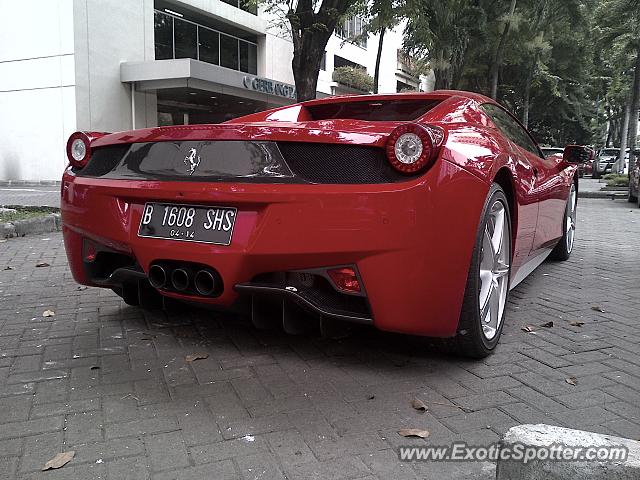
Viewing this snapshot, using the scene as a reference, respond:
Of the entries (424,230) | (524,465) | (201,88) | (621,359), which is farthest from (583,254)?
(201,88)

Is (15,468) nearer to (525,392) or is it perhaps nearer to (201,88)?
(525,392)

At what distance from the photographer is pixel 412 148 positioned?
222 cm

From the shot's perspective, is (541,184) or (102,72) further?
(102,72)

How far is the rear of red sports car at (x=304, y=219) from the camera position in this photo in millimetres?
2227

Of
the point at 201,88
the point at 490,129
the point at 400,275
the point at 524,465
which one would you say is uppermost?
Result: the point at 201,88

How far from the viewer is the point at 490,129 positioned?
3010 millimetres

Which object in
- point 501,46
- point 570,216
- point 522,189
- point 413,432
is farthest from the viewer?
point 501,46

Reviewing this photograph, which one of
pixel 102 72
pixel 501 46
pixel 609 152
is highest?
pixel 501 46

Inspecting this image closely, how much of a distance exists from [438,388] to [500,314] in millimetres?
718

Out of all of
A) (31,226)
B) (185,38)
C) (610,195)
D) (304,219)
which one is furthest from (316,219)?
(185,38)

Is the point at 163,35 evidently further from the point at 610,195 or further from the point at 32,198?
the point at 610,195

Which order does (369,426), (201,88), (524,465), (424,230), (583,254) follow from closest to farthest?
(524,465) → (369,426) → (424,230) → (583,254) → (201,88)

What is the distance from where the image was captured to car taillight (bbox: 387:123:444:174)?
7.25 ft

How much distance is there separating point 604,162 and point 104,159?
1266 inches
